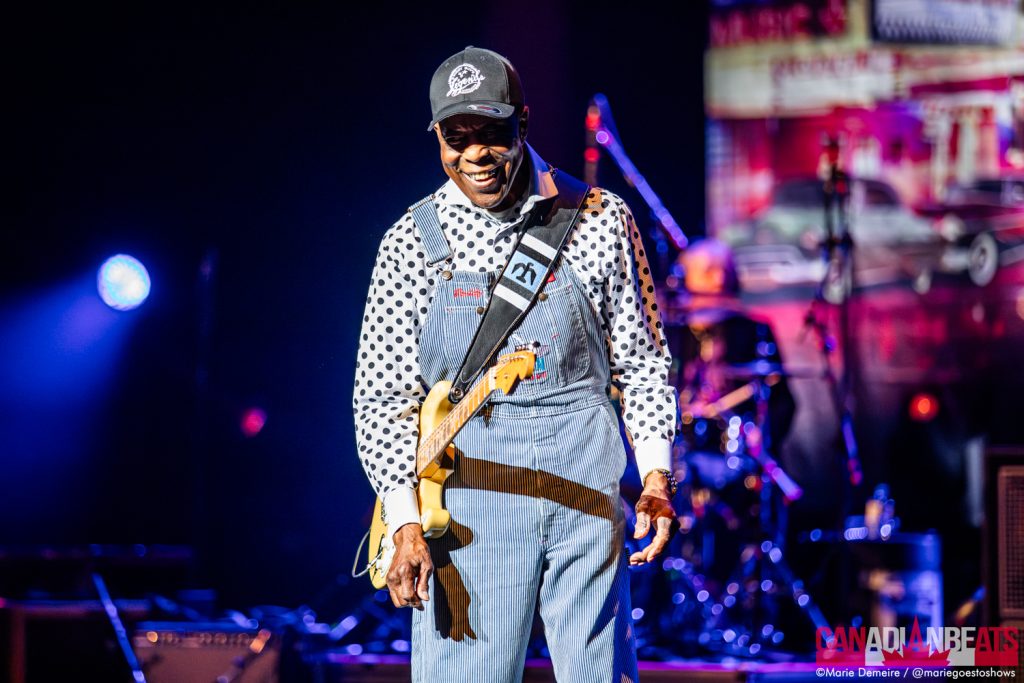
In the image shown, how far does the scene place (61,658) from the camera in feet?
19.5

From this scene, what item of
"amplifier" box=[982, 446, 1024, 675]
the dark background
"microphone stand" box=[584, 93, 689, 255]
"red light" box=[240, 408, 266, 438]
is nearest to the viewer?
"amplifier" box=[982, 446, 1024, 675]

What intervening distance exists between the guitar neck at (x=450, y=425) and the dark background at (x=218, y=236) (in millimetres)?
3822

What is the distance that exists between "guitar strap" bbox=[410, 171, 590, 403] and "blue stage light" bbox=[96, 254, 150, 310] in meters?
4.71

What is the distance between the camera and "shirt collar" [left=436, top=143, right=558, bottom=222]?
3080 mm

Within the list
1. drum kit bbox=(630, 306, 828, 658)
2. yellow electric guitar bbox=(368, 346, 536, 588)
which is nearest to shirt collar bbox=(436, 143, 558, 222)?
yellow electric guitar bbox=(368, 346, 536, 588)

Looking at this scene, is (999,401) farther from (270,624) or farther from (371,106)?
(270,624)

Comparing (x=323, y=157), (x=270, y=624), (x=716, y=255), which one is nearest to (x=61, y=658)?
(x=270, y=624)

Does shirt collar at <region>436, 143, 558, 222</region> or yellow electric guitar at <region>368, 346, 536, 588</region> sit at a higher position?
shirt collar at <region>436, 143, 558, 222</region>

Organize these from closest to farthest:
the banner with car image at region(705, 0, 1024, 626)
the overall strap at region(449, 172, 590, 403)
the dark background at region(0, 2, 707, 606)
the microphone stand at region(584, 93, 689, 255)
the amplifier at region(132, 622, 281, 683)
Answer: the overall strap at region(449, 172, 590, 403) < the amplifier at region(132, 622, 281, 683) < the dark background at region(0, 2, 707, 606) < the microphone stand at region(584, 93, 689, 255) < the banner with car image at region(705, 0, 1024, 626)

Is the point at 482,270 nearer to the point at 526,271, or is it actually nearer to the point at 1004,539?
the point at 526,271

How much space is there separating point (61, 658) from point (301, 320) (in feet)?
7.41

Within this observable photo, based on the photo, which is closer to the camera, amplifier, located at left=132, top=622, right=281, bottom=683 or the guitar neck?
the guitar neck

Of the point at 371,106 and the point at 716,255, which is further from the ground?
the point at 371,106

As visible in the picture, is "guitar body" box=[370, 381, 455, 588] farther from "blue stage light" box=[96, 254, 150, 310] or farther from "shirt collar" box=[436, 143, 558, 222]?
"blue stage light" box=[96, 254, 150, 310]
